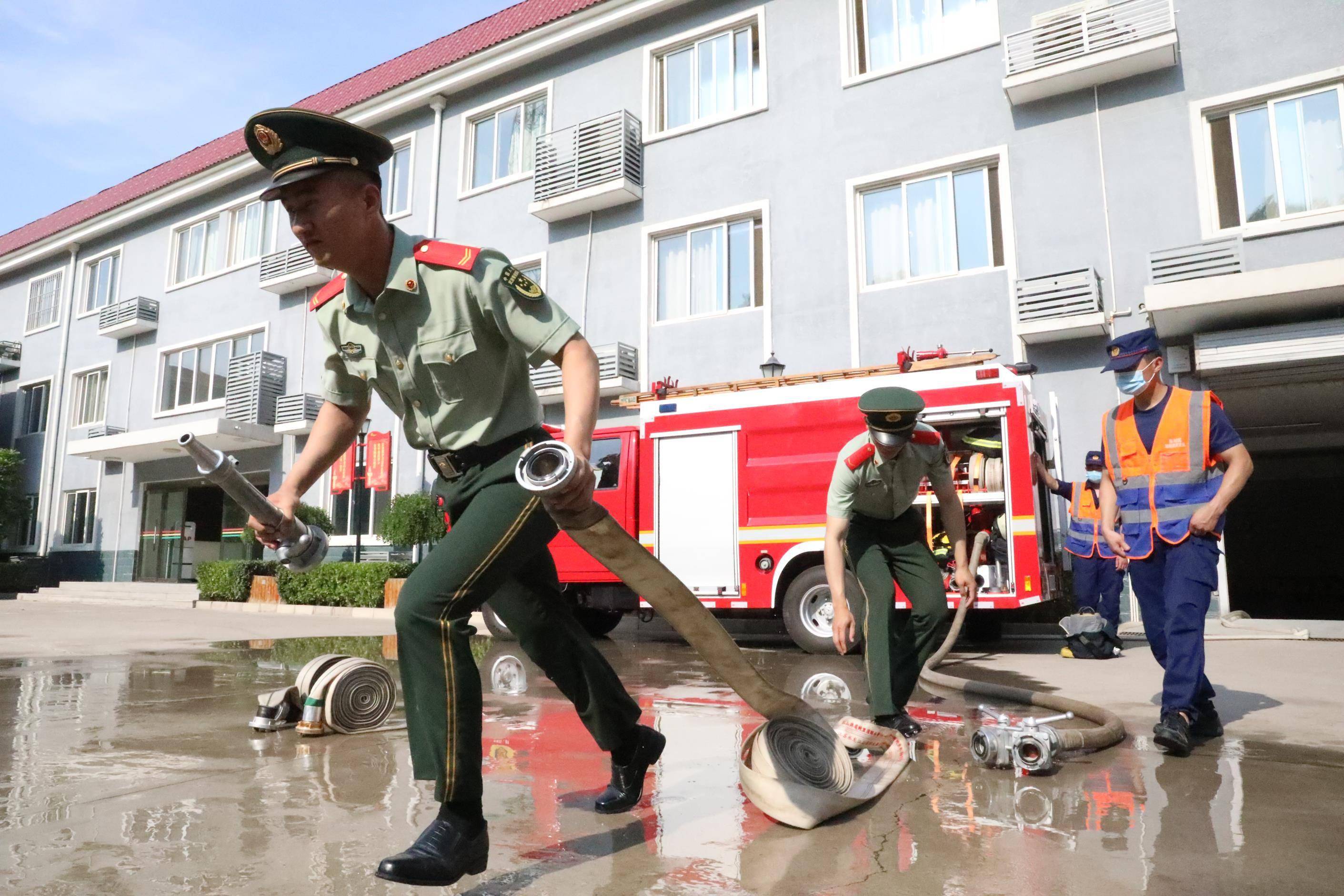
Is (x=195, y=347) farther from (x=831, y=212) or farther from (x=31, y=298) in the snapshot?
(x=831, y=212)

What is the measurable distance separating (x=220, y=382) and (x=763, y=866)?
23.4 m

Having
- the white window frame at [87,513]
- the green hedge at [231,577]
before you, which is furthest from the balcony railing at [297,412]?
the white window frame at [87,513]

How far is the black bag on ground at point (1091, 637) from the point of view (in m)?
7.99

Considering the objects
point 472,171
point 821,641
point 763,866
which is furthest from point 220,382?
point 763,866

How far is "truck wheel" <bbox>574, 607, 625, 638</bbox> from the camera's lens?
35.8 feet

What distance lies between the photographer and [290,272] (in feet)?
66.7

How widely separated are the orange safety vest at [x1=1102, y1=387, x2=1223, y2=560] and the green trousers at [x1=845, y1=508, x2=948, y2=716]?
998 millimetres

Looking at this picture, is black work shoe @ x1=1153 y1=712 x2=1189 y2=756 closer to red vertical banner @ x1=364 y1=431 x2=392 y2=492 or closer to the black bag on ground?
the black bag on ground

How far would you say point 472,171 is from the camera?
61.7 ft

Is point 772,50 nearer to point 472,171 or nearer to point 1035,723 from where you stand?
point 472,171

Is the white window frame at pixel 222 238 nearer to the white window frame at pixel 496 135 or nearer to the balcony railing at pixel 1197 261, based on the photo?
the white window frame at pixel 496 135

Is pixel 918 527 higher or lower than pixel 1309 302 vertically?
lower

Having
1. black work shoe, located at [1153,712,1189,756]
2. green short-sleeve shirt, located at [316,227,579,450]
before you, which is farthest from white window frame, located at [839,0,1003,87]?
green short-sleeve shirt, located at [316,227,579,450]

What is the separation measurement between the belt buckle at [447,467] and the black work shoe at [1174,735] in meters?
3.15
